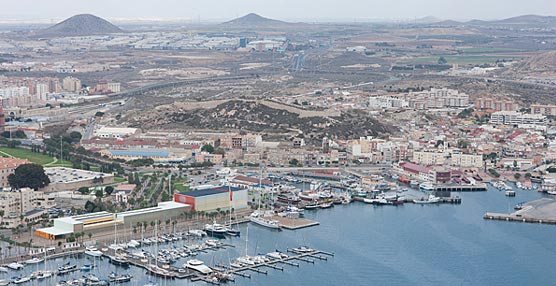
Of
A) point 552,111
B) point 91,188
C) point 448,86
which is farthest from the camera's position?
point 448,86

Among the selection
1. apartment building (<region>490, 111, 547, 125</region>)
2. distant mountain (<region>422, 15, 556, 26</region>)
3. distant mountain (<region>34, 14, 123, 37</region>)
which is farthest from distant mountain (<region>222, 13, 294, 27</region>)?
apartment building (<region>490, 111, 547, 125</region>)

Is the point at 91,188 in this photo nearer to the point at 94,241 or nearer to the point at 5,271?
the point at 94,241

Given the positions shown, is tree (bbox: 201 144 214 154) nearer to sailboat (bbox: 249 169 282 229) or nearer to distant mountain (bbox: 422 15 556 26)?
sailboat (bbox: 249 169 282 229)

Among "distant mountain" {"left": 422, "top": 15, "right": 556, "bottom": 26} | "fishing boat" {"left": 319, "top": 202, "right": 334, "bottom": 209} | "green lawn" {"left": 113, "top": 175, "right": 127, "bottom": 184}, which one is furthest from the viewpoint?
"distant mountain" {"left": 422, "top": 15, "right": 556, "bottom": 26}

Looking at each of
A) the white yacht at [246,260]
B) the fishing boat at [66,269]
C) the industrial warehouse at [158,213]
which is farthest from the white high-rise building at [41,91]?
the white yacht at [246,260]

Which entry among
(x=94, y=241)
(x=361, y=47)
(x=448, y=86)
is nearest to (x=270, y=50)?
(x=361, y=47)

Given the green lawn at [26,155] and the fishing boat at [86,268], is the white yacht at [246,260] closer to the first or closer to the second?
the fishing boat at [86,268]
